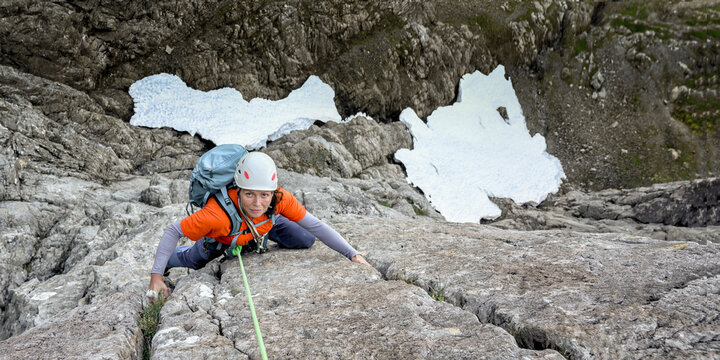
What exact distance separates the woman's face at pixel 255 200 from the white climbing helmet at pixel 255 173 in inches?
6.5

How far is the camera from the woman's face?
679 cm

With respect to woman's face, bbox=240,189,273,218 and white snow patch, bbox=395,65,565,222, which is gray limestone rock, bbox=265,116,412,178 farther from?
woman's face, bbox=240,189,273,218

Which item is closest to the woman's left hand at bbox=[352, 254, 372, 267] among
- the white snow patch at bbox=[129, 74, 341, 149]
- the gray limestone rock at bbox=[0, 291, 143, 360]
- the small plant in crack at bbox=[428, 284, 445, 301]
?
the small plant in crack at bbox=[428, 284, 445, 301]

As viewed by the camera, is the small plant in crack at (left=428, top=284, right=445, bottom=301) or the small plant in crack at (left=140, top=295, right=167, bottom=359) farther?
the small plant in crack at (left=428, top=284, right=445, bottom=301)

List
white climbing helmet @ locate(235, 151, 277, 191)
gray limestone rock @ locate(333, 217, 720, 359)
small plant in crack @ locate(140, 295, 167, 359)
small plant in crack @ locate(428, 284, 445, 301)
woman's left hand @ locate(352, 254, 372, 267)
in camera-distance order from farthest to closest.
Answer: woman's left hand @ locate(352, 254, 372, 267) → white climbing helmet @ locate(235, 151, 277, 191) → small plant in crack @ locate(428, 284, 445, 301) → small plant in crack @ locate(140, 295, 167, 359) → gray limestone rock @ locate(333, 217, 720, 359)

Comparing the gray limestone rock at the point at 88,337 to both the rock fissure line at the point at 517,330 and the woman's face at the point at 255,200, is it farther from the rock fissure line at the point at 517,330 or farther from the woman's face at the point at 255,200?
the rock fissure line at the point at 517,330

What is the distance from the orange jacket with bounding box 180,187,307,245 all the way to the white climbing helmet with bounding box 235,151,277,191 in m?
0.53

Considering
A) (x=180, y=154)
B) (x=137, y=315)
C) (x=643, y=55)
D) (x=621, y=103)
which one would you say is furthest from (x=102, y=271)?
(x=643, y=55)

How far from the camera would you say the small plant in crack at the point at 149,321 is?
17.8 feet

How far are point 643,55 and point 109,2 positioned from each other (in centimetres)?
5623

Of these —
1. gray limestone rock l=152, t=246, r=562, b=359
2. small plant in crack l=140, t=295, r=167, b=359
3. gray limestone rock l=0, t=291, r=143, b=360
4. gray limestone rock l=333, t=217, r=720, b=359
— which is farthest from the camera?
small plant in crack l=140, t=295, r=167, b=359

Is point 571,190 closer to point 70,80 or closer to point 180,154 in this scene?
point 180,154

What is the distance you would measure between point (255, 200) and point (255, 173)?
543 millimetres

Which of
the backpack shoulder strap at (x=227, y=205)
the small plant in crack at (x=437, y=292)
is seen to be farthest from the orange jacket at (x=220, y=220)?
the small plant in crack at (x=437, y=292)
